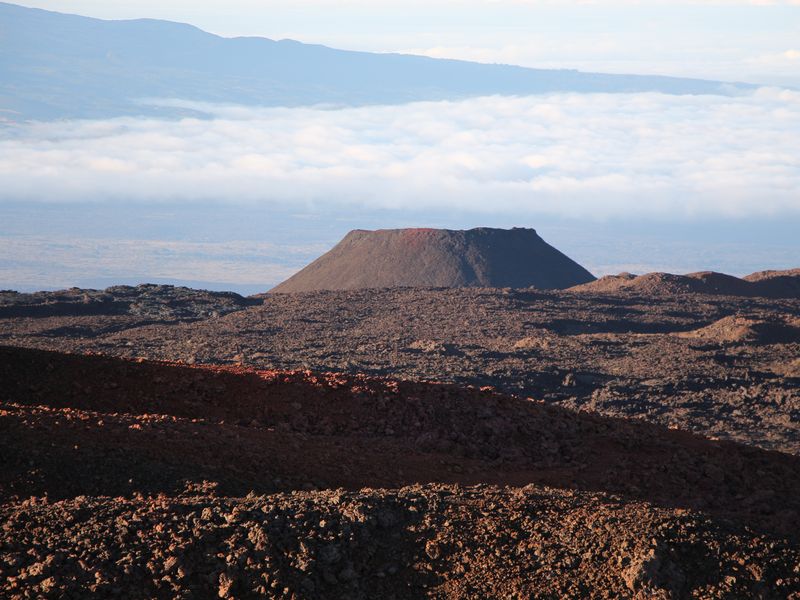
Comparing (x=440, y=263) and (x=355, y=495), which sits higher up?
(x=440, y=263)

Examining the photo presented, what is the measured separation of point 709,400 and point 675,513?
18.6 meters

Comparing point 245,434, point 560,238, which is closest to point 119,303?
point 245,434

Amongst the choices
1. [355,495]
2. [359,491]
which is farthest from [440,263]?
[355,495]

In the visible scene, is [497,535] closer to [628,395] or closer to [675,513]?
[675,513]

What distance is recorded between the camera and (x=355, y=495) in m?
7.50

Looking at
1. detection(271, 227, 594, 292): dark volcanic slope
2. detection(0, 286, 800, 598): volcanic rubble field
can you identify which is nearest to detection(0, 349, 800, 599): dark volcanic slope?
detection(0, 286, 800, 598): volcanic rubble field

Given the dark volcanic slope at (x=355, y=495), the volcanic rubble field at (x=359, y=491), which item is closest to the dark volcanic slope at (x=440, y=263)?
the volcanic rubble field at (x=359, y=491)

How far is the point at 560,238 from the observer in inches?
7692

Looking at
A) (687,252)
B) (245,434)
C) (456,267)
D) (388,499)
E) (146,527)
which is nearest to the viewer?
(146,527)

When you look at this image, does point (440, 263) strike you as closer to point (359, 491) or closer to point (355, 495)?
point (359, 491)

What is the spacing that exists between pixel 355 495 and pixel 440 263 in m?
42.6

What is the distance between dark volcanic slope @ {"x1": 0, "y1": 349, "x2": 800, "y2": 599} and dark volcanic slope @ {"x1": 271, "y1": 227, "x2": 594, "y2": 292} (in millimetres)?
35912

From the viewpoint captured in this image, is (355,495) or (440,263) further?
(440,263)

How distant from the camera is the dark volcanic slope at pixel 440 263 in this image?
4928 cm
